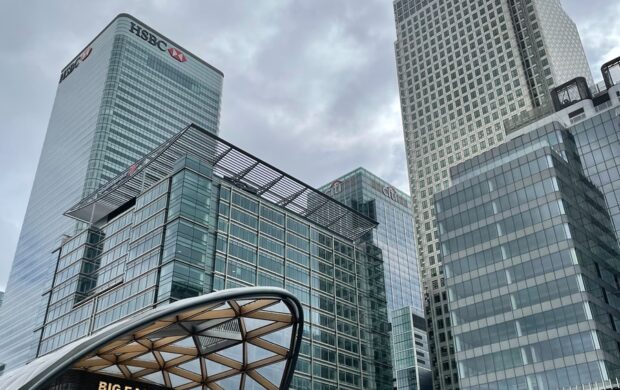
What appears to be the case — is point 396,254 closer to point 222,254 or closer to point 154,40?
point 154,40

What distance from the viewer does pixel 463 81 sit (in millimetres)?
154000

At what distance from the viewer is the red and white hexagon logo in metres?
182

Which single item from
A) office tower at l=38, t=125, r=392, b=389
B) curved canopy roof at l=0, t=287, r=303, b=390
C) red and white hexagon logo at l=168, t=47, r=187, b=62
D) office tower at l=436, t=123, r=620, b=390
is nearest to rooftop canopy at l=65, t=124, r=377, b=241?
office tower at l=38, t=125, r=392, b=389

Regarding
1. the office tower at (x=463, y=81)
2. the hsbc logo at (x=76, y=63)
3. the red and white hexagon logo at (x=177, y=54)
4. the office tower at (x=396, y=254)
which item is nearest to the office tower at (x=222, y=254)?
the office tower at (x=463, y=81)

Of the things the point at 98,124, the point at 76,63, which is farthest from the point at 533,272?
the point at 76,63

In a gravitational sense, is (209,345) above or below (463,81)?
below

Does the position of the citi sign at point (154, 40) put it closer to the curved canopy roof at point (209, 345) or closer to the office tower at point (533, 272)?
the office tower at point (533, 272)

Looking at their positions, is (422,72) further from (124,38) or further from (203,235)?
(203,235)

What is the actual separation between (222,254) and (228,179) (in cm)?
1263

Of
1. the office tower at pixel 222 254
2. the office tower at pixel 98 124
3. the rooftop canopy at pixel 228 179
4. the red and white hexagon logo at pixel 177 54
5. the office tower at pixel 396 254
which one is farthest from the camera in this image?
the red and white hexagon logo at pixel 177 54

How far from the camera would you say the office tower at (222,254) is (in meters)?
75.1

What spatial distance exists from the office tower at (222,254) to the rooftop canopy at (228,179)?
0.19 meters

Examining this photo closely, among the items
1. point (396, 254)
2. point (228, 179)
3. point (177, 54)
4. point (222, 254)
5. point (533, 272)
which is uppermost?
point (177, 54)

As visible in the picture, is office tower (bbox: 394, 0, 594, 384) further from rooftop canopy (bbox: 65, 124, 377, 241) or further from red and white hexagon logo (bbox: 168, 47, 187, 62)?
red and white hexagon logo (bbox: 168, 47, 187, 62)
